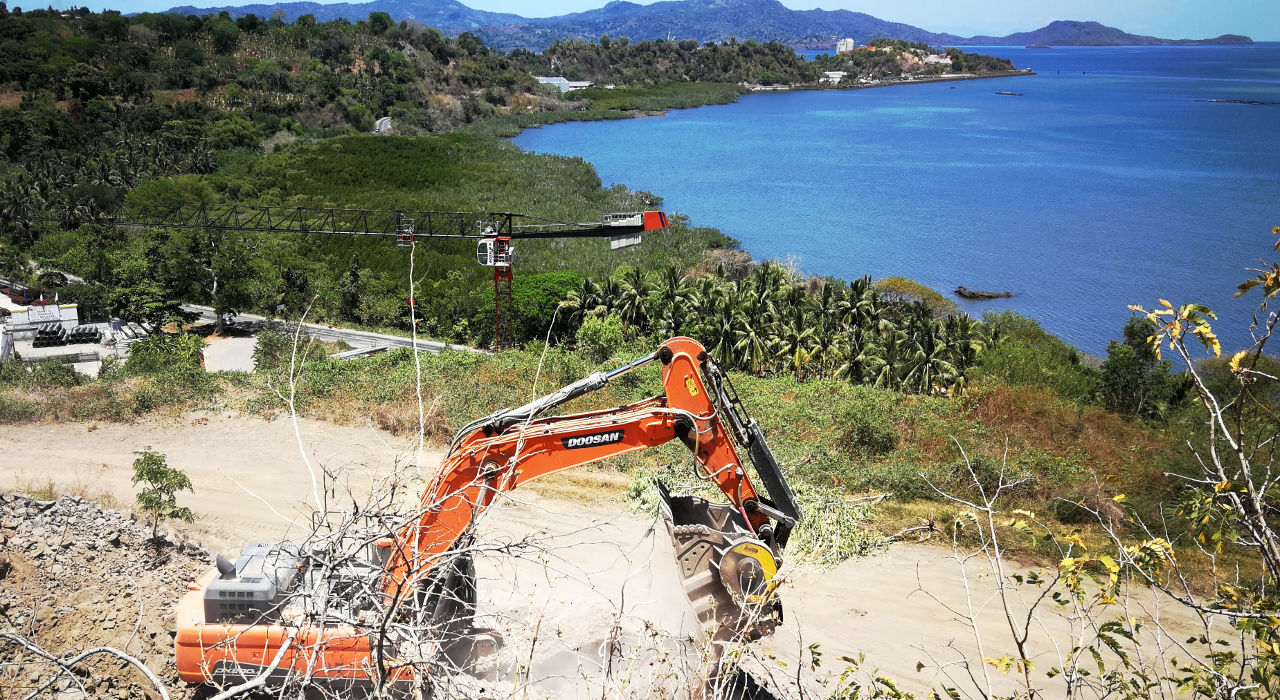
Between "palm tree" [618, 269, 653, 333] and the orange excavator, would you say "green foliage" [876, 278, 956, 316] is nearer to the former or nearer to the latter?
"palm tree" [618, 269, 653, 333]

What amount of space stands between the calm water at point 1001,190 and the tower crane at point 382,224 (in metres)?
17.8

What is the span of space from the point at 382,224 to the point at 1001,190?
155 feet

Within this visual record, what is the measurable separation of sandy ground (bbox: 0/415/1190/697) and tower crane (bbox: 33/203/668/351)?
1118 centimetres

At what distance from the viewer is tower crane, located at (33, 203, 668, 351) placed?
29.8m

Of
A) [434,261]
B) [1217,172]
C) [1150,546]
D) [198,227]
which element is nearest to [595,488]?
[1150,546]

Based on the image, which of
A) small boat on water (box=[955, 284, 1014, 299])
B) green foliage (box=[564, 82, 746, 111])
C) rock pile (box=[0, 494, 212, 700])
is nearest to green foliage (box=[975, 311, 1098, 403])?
small boat on water (box=[955, 284, 1014, 299])

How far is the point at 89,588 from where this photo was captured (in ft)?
31.0

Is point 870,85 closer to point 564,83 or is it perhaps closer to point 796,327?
point 564,83

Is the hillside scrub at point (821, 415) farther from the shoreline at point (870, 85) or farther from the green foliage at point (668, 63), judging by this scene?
the shoreline at point (870, 85)

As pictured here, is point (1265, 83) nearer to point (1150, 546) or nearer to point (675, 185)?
point (675, 185)

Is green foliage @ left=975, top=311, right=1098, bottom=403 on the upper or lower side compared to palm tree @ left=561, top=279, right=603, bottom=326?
upper

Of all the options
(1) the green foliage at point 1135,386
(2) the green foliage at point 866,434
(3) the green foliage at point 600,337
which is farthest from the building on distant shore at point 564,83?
(2) the green foliage at point 866,434

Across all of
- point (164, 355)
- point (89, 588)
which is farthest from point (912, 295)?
point (89, 588)

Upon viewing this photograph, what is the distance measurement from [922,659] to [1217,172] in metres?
79.6
